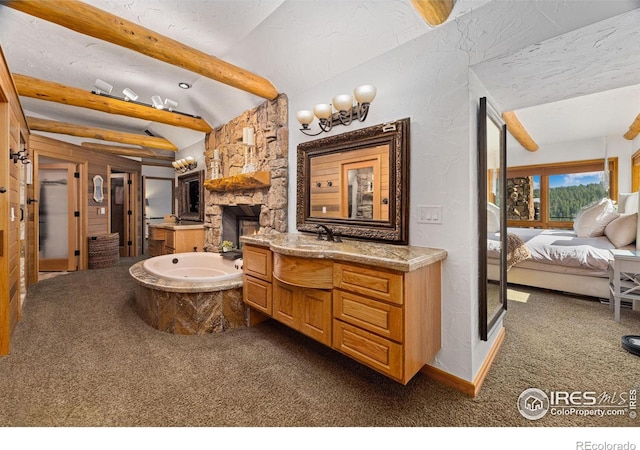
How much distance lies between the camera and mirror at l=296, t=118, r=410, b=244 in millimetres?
2047

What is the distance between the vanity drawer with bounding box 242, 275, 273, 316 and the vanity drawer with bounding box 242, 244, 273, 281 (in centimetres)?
6

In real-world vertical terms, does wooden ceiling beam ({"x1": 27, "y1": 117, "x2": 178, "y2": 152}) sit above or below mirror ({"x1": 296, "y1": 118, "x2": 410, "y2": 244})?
above

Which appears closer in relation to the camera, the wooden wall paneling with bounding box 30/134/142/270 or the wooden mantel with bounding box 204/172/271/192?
the wooden mantel with bounding box 204/172/271/192

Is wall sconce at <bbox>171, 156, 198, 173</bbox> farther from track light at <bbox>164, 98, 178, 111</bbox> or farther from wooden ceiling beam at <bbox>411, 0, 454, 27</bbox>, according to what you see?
wooden ceiling beam at <bbox>411, 0, 454, 27</bbox>

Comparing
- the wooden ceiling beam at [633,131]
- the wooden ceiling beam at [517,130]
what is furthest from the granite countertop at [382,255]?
the wooden ceiling beam at [633,131]

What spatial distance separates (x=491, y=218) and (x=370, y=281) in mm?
1102

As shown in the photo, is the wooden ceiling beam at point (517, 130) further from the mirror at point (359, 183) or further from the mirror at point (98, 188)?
the mirror at point (98, 188)

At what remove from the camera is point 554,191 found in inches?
222

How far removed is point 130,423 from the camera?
144 centimetres

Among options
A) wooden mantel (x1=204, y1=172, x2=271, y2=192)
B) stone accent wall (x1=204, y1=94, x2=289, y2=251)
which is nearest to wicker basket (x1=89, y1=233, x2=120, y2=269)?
stone accent wall (x1=204, y1=94, x2=289, y2=251)

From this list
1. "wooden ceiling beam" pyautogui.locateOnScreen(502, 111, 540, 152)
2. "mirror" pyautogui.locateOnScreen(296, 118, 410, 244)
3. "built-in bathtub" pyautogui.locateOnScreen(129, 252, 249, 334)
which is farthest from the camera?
"wooden ceiling beam" pyautogui.locateOnScreen(502, 111, 540, 152)

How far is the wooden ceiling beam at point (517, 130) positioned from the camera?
3514 millimetres

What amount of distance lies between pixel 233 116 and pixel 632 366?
4862 millimetres

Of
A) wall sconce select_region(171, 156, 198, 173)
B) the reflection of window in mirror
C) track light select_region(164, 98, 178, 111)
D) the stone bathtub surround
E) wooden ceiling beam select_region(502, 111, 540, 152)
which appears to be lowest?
the stone bathtub surround
